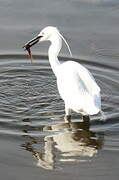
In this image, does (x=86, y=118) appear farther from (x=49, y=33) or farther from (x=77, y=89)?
(x=49, y=33)

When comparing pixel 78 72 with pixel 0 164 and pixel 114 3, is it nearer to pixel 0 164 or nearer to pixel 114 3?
pixel 0 164

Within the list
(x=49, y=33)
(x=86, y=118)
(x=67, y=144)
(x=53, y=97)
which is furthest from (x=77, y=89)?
(x=49, y=33)

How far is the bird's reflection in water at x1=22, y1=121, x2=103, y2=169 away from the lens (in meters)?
6.80

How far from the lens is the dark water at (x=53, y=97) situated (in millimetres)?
6637

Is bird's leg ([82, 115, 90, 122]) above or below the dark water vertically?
below

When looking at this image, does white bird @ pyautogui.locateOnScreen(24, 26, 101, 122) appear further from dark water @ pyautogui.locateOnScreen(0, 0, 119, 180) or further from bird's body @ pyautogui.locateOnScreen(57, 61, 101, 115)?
dark water @ pyautogui.locateOnScreen(0, 0, 119, 180)

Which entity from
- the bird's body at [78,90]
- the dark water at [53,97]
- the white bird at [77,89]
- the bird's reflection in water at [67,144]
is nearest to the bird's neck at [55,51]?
the white bird at [77,89]

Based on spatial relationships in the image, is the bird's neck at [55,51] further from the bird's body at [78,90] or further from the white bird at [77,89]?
the bird's body at [78,90]

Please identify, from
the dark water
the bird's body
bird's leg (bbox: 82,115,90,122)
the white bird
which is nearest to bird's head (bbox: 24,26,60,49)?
the white bird

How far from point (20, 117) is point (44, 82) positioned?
143 cm

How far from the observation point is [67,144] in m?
7.25

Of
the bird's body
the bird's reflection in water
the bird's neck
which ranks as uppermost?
the bird's neck

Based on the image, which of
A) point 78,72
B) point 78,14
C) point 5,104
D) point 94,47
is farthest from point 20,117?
point 78,14

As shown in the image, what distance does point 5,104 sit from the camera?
320 inches
